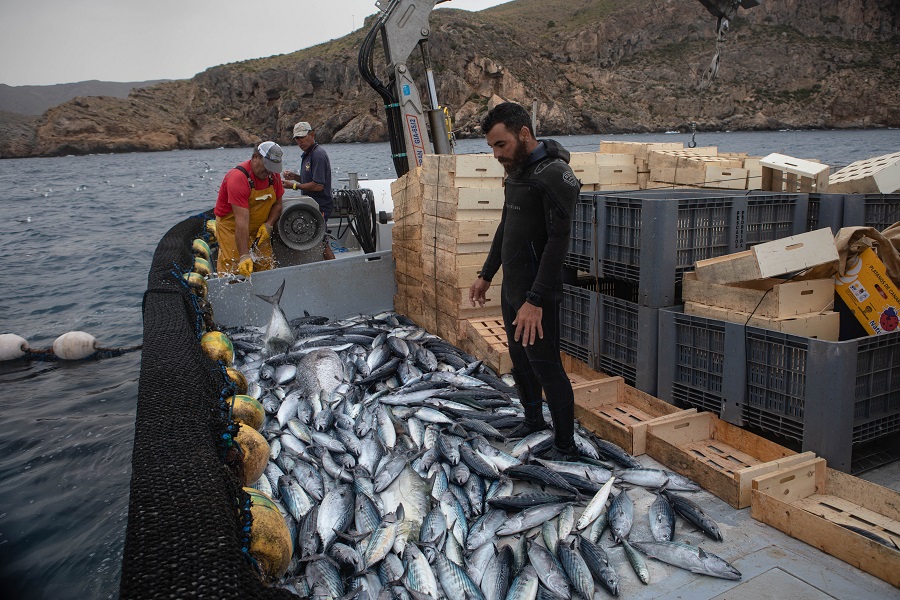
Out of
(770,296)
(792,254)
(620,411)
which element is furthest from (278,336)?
(792,254)

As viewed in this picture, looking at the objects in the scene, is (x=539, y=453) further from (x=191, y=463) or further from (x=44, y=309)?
(x=44, y=309)

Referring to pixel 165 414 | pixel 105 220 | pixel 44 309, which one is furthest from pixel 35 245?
pixel 165 414

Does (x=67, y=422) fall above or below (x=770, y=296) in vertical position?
below

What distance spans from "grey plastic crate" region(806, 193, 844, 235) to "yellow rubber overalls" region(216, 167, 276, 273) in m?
5.80

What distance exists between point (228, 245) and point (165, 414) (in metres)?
4.99

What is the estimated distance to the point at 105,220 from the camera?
2862 centimetres

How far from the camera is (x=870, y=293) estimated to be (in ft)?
13.1

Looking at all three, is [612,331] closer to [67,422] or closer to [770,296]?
[770,296]

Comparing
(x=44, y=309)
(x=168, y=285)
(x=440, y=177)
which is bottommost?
(x=44, y=309)

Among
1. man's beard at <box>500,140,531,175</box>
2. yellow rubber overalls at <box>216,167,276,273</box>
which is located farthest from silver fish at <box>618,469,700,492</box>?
yellow rubber overalls at <box>216,167,276,273</box>

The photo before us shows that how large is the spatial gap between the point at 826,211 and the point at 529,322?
118 inches

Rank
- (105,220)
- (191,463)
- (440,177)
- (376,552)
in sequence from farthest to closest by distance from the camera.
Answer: (105,220) → (440,177) → (376,552) → (191,463)

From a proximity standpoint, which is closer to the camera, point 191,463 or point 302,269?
point 191,463

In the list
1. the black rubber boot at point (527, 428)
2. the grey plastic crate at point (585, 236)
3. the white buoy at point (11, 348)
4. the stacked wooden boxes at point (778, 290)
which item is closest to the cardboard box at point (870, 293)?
the stacked wooden boxes at point (778, 290)
